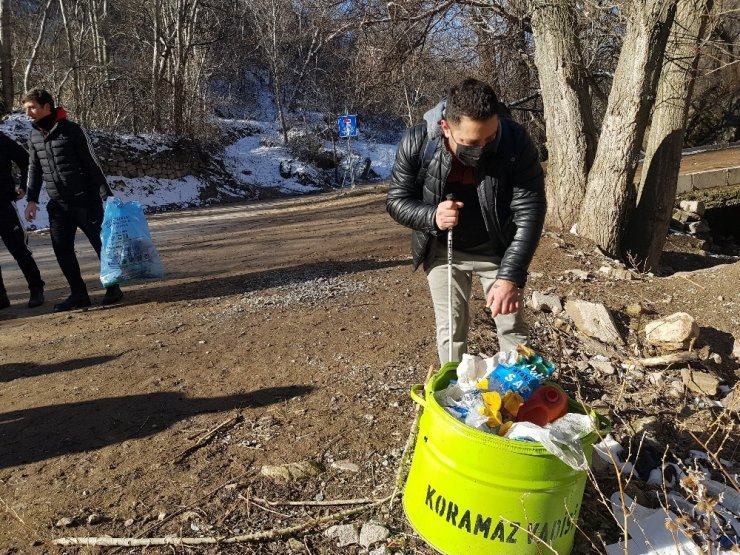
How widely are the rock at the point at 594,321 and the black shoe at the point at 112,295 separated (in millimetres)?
4190

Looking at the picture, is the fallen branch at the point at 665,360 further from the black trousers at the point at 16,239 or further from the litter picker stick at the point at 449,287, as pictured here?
the black trousers at the point at 16,239

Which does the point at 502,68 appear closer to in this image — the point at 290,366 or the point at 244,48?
the point at 290,366

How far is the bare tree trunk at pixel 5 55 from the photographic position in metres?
14.1

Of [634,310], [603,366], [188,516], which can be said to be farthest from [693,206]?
[188,516]

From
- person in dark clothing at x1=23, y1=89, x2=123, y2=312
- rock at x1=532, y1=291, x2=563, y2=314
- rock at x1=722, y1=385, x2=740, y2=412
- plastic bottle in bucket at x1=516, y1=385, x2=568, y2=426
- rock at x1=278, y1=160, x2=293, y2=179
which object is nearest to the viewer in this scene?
plastic bottle in bucket at x1=516, y1=385, x2=568, y2=426

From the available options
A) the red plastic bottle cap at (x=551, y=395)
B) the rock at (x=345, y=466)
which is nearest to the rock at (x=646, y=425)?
the red plastic bottle cap at (x=551, y=395)

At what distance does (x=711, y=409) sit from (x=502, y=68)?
9230 mm

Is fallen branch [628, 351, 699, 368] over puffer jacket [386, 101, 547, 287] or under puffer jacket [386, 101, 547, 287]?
under

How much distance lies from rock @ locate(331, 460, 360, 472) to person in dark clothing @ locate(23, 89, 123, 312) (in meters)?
3.47

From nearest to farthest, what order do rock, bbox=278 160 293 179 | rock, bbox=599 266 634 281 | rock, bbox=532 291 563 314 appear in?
rock, bbox=532 291 563 314, rock, bbox=599 266 634 281, rock, bbox=278 160 293 179

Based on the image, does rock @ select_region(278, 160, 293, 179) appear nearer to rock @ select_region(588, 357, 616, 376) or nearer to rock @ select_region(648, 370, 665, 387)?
rock @ select_region(588, 357, 616, 376)

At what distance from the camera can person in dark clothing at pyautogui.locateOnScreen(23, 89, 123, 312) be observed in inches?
197

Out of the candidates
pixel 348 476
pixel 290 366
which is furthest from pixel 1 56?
pixel 348 476

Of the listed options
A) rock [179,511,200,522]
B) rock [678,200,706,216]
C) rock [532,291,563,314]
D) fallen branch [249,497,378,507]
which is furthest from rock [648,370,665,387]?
rock [678,200,706,216]
